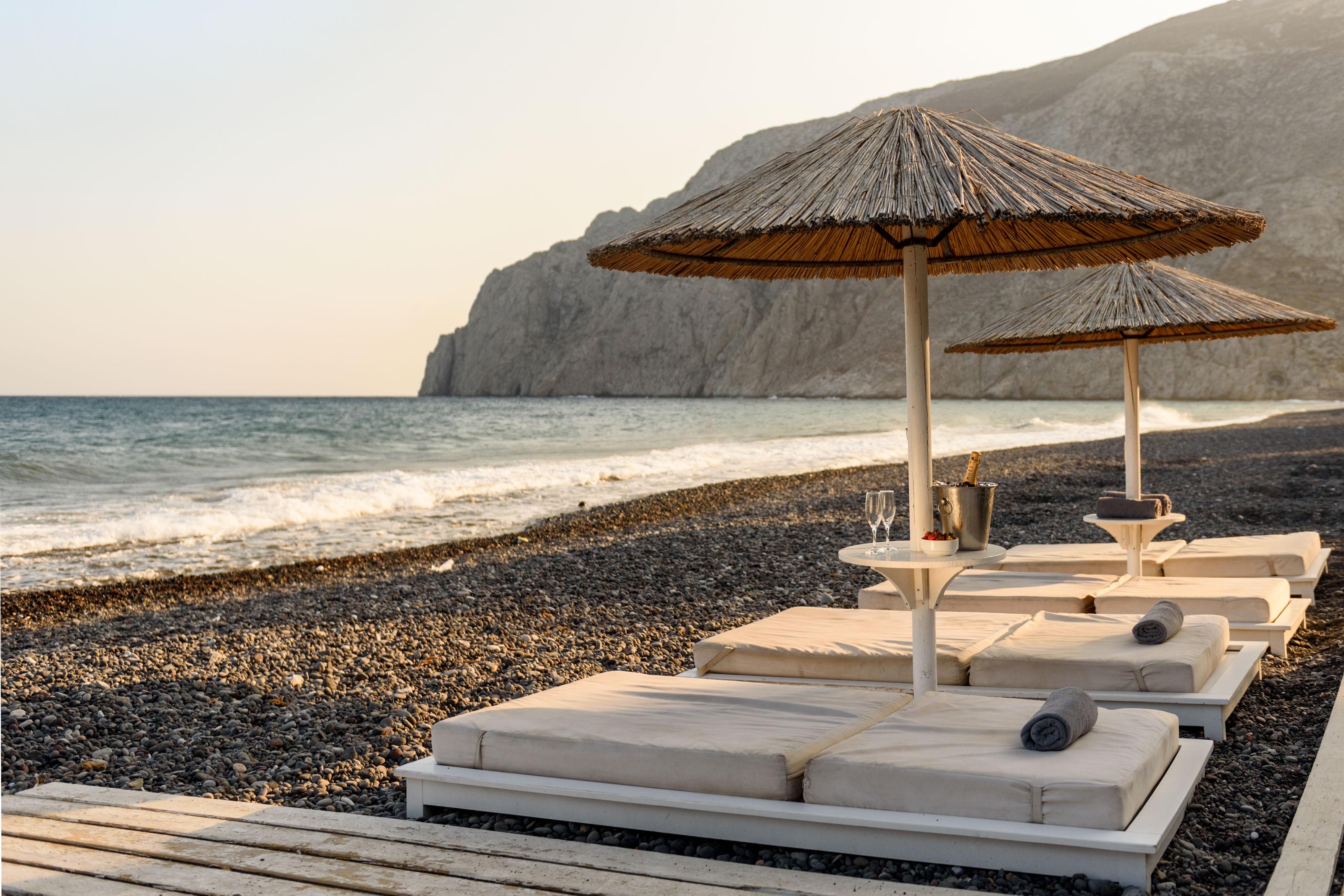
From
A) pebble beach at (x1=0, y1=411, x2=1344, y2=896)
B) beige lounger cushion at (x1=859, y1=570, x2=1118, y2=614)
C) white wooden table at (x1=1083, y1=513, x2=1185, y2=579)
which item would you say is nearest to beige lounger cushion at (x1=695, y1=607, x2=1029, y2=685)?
beige lounger cushion at (x1=859, y1=570, x2=1118, y2=614)

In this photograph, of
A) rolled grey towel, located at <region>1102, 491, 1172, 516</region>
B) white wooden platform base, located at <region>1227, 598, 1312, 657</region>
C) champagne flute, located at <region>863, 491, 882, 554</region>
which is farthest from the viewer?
rolled grey towel, located at <region>1102, 491, 1172, 516</region>

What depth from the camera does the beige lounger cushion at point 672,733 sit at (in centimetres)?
320

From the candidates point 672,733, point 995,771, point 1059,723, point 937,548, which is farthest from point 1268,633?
point 672,733

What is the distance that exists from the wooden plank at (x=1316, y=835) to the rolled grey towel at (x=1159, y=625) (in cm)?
87

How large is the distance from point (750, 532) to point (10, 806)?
28.8ft

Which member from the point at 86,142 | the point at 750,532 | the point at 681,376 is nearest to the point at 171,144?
the point at 86,142

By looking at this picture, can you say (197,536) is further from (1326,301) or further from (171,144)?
(1326,301)

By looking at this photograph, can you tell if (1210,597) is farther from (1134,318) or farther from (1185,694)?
(1134,318)

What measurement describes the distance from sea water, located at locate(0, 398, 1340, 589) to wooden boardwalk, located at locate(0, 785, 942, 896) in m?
8.70

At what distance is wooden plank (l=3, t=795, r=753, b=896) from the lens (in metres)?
2.77

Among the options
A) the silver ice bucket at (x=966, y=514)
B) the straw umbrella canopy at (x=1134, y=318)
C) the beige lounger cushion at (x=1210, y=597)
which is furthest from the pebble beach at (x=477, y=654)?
the straw umbrella canopy at (x=1134, y=318)

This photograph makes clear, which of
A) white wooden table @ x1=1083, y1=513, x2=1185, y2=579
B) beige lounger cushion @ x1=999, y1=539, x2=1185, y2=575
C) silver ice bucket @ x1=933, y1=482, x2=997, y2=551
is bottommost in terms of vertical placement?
beige lounger cushion @ x1=999, y1=539, x2=1185, y2=575

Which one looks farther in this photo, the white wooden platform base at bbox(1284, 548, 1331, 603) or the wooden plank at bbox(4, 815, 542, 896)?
the white wooden platform base at bbox(1284, 548, 1331, 603)

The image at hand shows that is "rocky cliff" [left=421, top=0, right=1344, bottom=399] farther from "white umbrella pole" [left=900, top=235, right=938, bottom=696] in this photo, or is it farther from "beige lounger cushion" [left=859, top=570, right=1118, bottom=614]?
"white umbrella pole" [left=900, top=235, right=938, bottom=696]
